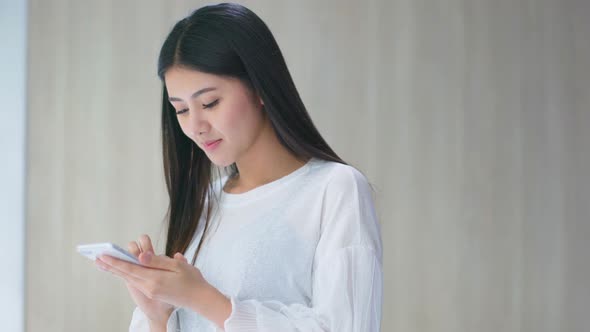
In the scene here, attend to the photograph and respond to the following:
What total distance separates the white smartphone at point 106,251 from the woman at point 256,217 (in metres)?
0.01

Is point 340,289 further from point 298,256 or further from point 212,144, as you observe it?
point 212,144

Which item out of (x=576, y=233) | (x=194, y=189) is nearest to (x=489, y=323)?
(x=576, y=233)

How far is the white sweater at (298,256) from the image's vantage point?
4.22ft

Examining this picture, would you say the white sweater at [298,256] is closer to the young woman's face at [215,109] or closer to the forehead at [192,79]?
the young woman's face at [215,109]

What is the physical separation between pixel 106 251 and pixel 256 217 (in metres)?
0.39

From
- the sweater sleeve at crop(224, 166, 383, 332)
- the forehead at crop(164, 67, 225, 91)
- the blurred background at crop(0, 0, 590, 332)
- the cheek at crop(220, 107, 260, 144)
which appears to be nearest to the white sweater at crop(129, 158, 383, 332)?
the sweater sleeve at crop(224, 166, 383, 332)

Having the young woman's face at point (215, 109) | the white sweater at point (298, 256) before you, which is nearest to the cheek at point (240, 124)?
the young woman's face at point (215, 109)

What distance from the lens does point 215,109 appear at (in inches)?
56.1

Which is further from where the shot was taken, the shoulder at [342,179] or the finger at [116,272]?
the shoulder at [342,179]

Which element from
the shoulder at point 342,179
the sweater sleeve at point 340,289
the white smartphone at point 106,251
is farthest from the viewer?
the shoulder at point 342,179

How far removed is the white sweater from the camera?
50.6 inches

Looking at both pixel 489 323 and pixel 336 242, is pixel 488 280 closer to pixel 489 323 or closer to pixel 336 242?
pixel 489 323

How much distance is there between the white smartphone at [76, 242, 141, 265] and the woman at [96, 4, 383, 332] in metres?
0.01

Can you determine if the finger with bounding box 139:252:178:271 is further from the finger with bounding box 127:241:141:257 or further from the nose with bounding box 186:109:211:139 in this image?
the nose with bounding box 186:109:211:139
